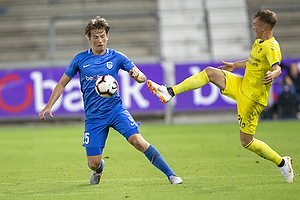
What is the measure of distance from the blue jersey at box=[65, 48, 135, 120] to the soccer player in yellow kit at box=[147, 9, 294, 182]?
445 millimetres

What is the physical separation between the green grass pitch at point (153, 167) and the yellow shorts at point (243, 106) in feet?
2.08

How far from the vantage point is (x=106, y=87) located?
5.59 metres

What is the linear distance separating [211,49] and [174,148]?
8399mm

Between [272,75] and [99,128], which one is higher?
[272,75]

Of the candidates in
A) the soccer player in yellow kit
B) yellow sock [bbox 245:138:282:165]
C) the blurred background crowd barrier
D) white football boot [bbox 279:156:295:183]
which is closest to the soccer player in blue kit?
the soccer player in yellow kit

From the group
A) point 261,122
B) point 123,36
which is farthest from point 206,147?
point 123,36

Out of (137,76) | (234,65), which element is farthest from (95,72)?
(234,65)

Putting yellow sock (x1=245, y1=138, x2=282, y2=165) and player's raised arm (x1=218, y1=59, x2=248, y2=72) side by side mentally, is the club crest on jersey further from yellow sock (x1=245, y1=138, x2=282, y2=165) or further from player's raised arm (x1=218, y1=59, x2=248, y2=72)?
yellow sock (x1=245, y1=138, x2=282, y2=165)

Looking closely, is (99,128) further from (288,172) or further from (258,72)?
(288,172)

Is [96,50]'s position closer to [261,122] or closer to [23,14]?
[261,122]

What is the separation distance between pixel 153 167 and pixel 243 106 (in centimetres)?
209

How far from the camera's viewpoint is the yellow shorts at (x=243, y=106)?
19.5ft

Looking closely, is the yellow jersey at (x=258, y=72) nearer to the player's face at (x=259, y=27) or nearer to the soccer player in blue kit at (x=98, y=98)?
the player's face at (x=259, y=27)

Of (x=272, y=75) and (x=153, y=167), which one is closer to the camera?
(x=272, y=75)
